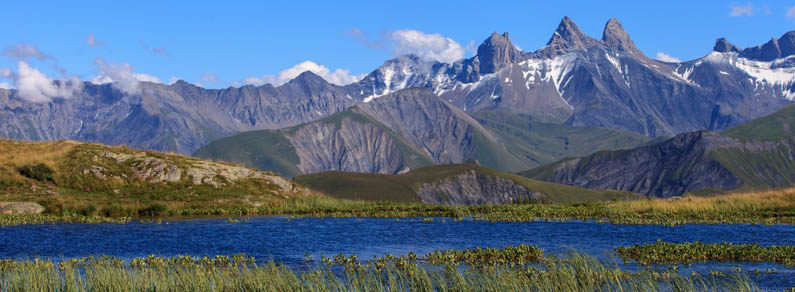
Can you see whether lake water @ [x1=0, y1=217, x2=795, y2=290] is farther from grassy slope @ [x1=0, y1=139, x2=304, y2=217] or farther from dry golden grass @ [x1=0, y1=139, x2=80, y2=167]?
dry golden grass @ [x1=0, y1=139, x2=80, y2=167]

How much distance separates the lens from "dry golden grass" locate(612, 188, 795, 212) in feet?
241

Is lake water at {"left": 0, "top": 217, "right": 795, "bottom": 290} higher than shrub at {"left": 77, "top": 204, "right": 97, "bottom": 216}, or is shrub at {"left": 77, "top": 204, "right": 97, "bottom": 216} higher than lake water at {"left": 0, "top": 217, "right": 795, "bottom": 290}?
shrub at {"left": 77, "top": 204, "right": 97, "bottom": 216}

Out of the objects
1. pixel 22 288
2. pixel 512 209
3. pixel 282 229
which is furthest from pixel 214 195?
pixel 22 288

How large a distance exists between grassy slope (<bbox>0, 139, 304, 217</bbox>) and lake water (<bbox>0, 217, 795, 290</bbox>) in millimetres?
9249

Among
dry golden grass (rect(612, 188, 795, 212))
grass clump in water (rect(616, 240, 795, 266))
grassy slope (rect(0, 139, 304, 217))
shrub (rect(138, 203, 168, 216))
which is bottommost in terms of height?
grass clump in water (rect(616, 240, 795, 266))

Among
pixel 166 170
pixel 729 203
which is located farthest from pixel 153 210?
pixel 729 203

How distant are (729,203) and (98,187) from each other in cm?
6227

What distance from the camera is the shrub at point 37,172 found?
245 feet

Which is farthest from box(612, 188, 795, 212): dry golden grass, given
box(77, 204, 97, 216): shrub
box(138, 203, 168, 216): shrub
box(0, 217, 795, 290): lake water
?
box(77, 204, 97, 216): shrub

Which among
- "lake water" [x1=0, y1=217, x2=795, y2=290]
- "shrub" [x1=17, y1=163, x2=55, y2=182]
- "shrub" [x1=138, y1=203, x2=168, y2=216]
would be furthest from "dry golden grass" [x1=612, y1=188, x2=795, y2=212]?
"shrub" [x1=17, y1=163, x2=55, y2=182]

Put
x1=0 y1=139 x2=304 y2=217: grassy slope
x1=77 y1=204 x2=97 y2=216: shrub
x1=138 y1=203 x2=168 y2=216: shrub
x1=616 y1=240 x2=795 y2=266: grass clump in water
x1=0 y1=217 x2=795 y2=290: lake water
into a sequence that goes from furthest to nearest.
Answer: x1=0 y1=139 x2=304 y2=217: grassy slope, x1=138 y1=203 x2=168 y2=216: shrub, x1=77 y1=204 x2=97 y2=216: shrub, x1=0 y1=217 x2=795 y2=290: lake water, x1=616 y1=240 x2=795 y2=266: grass clump in water

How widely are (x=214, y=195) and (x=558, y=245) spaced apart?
138 feet

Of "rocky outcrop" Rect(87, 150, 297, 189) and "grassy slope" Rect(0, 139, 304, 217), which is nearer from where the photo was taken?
"grassy slope" Rect(0, 139, 304, 217)

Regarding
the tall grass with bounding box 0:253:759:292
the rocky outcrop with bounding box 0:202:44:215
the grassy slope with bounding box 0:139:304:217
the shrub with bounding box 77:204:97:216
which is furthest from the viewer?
the grassy slope with bounding box 0:139:304:217
